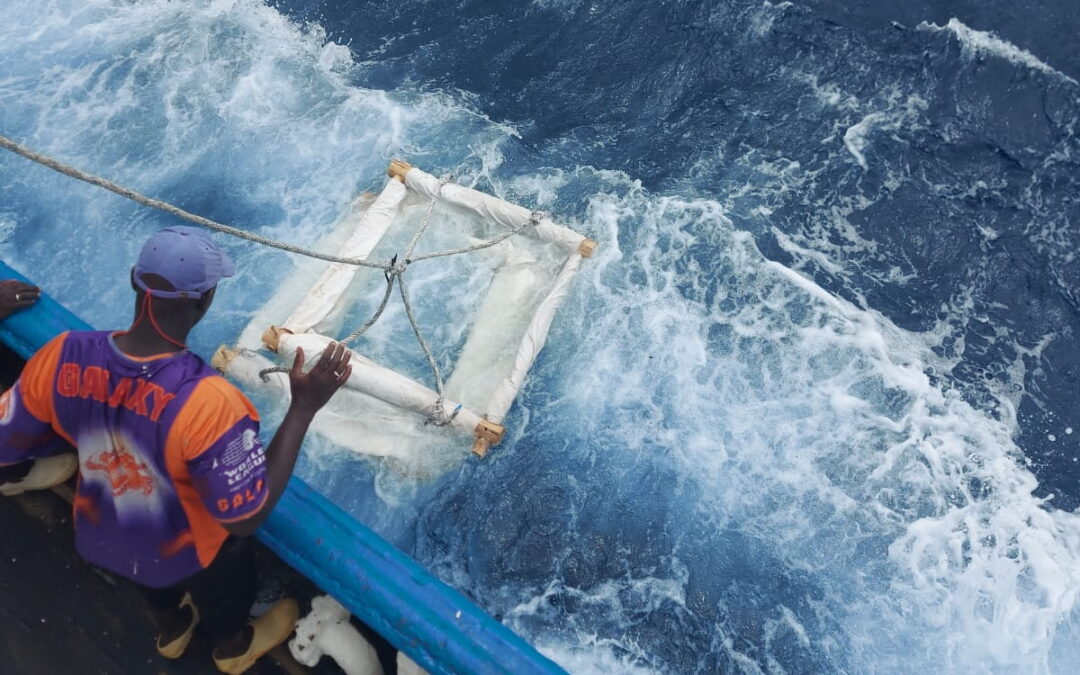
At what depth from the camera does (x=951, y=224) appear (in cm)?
705

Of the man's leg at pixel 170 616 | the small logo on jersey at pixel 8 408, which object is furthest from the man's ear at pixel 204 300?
the man's leg at pixel 170 616

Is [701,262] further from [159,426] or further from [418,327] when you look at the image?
[159,426]

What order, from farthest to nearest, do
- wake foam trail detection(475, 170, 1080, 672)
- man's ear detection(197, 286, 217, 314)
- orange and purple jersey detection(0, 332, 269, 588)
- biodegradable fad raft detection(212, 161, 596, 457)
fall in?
biodegradable fad raft detection(212, 161, 596, 457) → wake foam trail detection(475, 170, 1080, 672) → man's ear detection(197, 286, 217, 314) → orange and purple jersey detection(0, 332, 269, 588)

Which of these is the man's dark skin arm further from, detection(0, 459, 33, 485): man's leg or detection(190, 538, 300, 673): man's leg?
detection(0, 459, 33, 485): man's leg

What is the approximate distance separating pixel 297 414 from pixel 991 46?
8.98 meters

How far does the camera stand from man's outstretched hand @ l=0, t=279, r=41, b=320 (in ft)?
11.4

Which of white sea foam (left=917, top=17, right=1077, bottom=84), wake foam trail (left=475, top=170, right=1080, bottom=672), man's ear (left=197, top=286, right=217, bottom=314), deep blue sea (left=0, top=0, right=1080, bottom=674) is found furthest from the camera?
white sea foam (left=917, top=17, right=1077, bottom=84)

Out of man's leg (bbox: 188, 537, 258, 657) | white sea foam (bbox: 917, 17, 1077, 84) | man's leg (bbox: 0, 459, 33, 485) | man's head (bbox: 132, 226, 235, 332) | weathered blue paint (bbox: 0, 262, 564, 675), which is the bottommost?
man's leg (bbox: 0, 459, 33, 485)

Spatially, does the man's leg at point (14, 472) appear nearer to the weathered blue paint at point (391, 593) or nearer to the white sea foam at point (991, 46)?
the weathered blue paint at point (391, 593)

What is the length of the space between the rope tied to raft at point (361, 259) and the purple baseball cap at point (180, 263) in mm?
1160

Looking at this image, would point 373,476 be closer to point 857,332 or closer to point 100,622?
point 100,622

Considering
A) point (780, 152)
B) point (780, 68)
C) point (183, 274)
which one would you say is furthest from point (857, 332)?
point (183, 274)

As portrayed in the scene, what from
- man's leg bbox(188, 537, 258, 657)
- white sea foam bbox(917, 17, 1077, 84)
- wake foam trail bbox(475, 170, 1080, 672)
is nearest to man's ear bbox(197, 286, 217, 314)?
man's leg bbox(188, 537, 258, 657)

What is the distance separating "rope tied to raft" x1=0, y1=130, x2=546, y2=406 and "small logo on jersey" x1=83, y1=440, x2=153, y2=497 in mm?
1447
